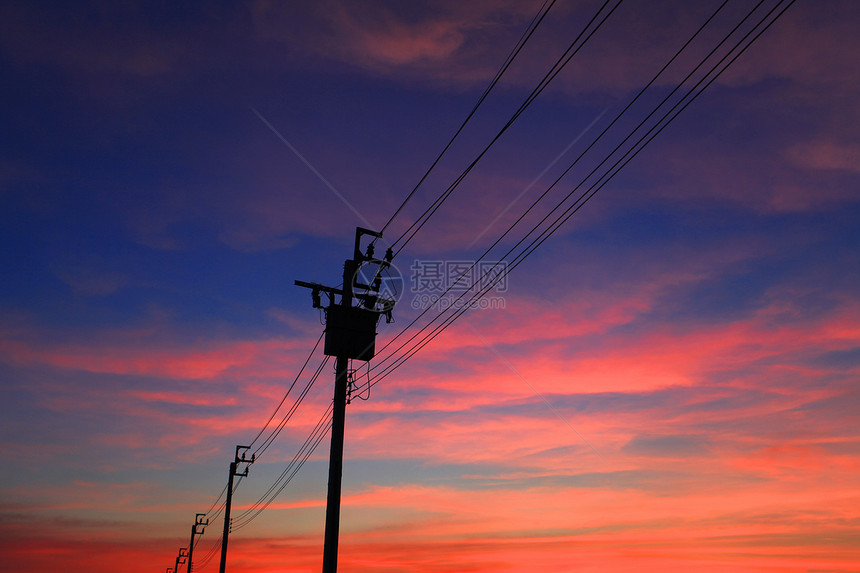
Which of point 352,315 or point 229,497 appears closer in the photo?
point 352,315

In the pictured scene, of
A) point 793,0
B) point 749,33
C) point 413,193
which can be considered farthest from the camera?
point 413,193

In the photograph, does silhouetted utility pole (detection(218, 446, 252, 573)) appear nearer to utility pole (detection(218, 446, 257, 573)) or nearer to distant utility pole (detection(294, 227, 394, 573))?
utility pole (detection(218, 446, 257, 573))

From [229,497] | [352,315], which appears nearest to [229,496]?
[229,497]

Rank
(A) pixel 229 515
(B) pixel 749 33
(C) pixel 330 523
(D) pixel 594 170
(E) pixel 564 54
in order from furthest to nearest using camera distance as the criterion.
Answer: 1. (A) pixel 229 515
2. (C) pixel 330 523
3. (D) pixel 594 170
4. (E) pixel 564 54
5. (B) pixel 749 33

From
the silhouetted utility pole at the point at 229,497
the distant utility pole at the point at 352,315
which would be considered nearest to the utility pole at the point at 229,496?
the silhouetted utility pole at the point at 229,497

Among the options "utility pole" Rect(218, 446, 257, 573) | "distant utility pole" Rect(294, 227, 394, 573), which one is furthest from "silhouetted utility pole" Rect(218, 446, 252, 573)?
"distant utility pole" Rect(294, 227, 394, 573)

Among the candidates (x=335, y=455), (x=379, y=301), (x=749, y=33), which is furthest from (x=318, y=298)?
(x=749, y=33)

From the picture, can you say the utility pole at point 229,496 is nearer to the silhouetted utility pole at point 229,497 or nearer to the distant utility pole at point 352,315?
the silhouetted utility pole at point 229,497

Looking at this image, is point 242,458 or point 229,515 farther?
point 242,458

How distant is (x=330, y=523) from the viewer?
60.4 feet

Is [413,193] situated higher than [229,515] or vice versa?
[413,193]

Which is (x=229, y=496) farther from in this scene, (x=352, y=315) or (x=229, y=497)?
(x=352, y=315)

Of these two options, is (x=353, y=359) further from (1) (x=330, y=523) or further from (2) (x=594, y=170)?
(2) (x=594, y=170)

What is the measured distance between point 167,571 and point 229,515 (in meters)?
87.2
